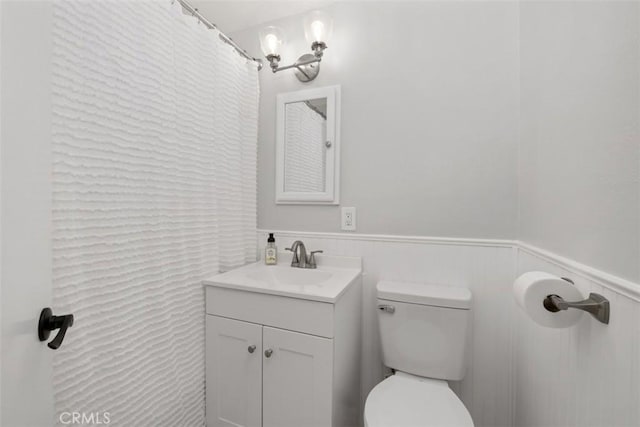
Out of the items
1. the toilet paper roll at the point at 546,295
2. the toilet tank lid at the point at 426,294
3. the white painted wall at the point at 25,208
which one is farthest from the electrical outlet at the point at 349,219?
the white painted wall at the point at 25,208

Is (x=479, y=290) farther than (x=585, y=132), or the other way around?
(x=479, y=290)

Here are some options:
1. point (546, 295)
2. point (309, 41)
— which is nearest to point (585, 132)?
point (546, 295)

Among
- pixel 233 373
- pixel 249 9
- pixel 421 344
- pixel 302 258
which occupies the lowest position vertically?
pixel 233 373

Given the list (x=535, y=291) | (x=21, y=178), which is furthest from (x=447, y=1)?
(x=21, y=178)

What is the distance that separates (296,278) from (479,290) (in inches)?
34.7

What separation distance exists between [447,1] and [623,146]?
115 centimetres

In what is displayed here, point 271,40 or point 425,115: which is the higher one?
point 271,40

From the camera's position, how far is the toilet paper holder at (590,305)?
0.54 m

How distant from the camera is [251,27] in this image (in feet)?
5.46

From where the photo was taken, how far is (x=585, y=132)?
0.65m

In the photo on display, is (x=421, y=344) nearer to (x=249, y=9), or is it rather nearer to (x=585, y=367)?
(x=585, y=367)

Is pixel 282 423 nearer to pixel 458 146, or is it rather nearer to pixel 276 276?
pixel 276 276

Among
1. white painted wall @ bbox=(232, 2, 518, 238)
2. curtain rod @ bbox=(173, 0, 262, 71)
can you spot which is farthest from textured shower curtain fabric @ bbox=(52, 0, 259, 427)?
white painted wall @ bbox=(232, 2, 518, 238)

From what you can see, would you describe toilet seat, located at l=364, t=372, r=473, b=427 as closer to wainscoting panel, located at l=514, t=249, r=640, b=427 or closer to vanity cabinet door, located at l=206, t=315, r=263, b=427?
wainscoting panel, located at l=514, t=249, r=640, b=427
